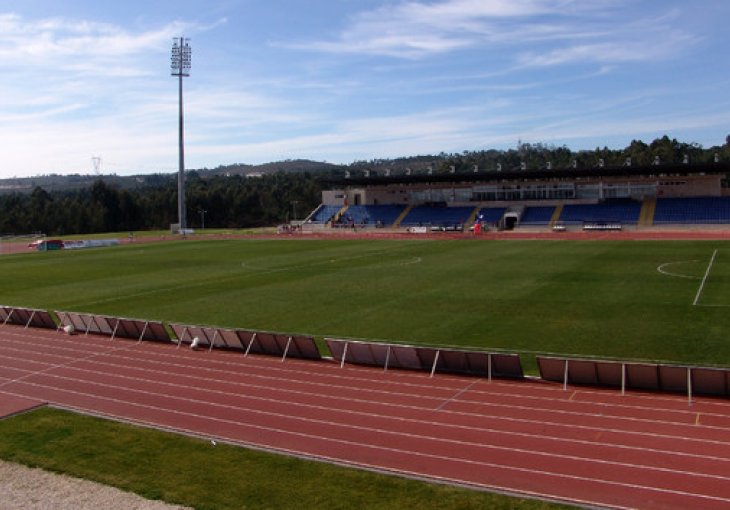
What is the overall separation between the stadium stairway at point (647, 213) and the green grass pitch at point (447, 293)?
47.6ft

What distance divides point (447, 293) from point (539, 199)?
50.5 metres

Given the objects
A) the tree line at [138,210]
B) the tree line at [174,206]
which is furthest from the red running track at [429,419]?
the tree line at [138,210]

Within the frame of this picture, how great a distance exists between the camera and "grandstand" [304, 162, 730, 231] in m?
65.8

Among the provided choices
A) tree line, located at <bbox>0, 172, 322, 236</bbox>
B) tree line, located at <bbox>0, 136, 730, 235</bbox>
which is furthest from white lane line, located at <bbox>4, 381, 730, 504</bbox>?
tree line, located at <bbox>0, 172, 322, 236</bbox>

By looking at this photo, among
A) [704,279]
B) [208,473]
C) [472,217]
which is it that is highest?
[472,217]

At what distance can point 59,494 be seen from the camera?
1065 centimetres

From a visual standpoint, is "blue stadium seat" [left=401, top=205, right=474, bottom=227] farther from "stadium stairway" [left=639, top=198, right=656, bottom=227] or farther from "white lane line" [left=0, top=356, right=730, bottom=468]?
"white lane line" [left=0, top=356, right=730, bottom=468]

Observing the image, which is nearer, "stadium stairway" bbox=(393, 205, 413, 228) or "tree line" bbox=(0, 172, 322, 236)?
"stadium stairway" bbox=(393, 205, 413, 228)

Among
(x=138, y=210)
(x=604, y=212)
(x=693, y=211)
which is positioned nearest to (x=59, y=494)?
(x=693, y=211)

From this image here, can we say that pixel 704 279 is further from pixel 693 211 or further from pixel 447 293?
pixel 693 211

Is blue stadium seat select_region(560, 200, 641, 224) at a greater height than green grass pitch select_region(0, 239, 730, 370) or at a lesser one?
greater

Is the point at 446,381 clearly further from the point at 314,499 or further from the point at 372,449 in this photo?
the point at 314,499

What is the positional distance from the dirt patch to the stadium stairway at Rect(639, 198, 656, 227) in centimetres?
6158

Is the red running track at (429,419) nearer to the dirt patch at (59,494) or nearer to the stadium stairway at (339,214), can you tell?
the dirt patch at (59,494)
